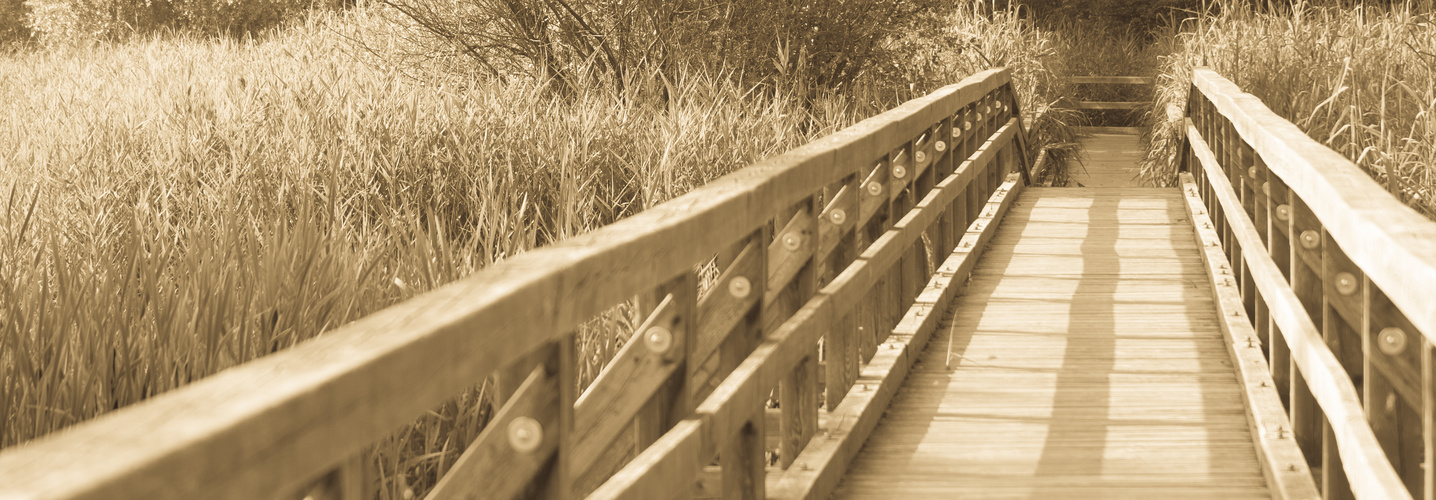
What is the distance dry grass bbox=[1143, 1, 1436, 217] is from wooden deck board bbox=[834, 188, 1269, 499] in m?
0.91

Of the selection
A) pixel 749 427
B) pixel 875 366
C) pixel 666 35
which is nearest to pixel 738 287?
pixel 749 427

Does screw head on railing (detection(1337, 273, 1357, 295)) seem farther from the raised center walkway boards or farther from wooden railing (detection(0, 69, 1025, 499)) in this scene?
the raised center walkway boards

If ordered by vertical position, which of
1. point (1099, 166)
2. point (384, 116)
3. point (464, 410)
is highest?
point (384, 116)

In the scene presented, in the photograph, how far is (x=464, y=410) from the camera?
340 cm

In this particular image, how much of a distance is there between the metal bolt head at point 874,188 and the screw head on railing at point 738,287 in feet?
5.34

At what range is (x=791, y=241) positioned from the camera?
11.3ft

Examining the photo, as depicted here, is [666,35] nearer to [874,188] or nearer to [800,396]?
[874,188]

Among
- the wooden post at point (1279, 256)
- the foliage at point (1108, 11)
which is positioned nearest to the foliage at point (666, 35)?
the wooden post at point (1279, 256)

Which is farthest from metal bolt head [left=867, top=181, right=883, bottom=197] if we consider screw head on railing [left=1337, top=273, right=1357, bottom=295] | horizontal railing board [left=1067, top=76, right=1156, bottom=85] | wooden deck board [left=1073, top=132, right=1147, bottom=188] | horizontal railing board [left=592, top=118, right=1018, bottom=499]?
horizontal railing board [left=1067, top=76, right=1156, bottom=85]

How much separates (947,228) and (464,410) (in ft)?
11.9

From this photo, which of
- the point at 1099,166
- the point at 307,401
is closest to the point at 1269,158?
the point at 307,401

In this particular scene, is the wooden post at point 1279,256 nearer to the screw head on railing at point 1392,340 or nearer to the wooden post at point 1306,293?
the wooden post at point 1306,293

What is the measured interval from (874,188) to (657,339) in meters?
2.27

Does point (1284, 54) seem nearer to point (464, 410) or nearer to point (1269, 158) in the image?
point (1269, 158)
